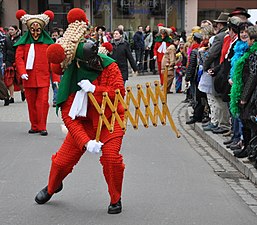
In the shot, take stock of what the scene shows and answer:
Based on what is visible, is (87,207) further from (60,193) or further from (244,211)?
(244,211)

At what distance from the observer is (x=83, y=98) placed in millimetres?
5734

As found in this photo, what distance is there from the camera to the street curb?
739 cm

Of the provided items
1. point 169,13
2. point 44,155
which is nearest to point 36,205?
point 44,155

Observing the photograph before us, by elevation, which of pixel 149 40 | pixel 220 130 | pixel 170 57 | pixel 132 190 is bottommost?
pixel 149 40

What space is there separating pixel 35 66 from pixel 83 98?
5134 millimetres

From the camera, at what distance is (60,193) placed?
6625mm

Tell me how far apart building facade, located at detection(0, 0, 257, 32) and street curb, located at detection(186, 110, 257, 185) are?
61.9ft

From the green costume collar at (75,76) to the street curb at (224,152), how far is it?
8.14ft

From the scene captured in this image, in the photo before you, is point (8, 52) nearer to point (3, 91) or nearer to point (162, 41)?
point (3, 91)

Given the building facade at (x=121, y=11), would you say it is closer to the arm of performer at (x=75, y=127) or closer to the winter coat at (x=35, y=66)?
the winter coat at (x=35, y=66)

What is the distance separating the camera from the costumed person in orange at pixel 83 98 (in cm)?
566

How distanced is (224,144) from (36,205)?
3.81 meters

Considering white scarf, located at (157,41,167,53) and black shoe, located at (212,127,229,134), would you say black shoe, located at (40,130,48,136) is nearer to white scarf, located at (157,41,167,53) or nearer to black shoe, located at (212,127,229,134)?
black shoe, located at (212,127,229,134)

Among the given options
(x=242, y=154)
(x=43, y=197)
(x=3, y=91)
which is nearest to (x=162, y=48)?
(x=3, y=91)
